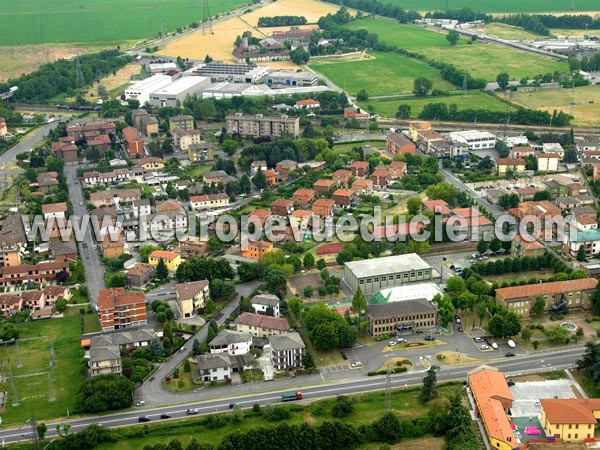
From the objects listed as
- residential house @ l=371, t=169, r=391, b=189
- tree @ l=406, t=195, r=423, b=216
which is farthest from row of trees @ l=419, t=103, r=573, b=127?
tree @ l=406, t=195, r=423, b=216

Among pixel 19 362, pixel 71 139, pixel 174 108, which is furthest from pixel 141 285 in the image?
pixel 174 108

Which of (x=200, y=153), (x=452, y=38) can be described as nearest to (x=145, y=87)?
(x=200, y=153)

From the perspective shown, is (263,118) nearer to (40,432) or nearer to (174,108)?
(174,108)

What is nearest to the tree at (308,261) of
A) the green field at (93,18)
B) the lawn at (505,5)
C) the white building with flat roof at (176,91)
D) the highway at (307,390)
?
the highway at (307,390)

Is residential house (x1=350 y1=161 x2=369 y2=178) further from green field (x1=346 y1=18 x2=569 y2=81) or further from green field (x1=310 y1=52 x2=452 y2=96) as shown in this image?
green field (x1=346 y1=18 x2=569 y2=81)

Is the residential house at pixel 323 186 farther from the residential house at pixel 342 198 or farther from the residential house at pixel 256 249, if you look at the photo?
the residential house at pixel 256 249

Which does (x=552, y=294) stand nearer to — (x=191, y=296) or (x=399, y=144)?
(x=191, y=296)
